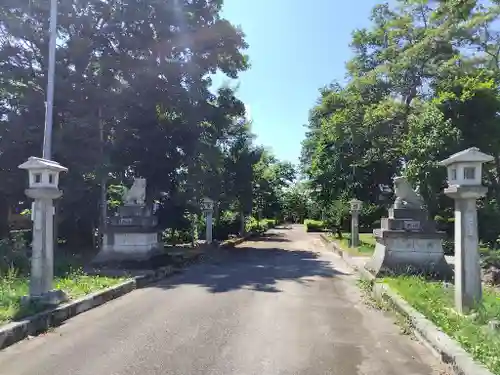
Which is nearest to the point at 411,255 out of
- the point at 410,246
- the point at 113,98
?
the point at 410,246

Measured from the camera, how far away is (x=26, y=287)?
29.9 feet

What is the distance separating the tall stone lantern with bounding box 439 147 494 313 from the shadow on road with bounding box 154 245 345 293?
4.70 metres

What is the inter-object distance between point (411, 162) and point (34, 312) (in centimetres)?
1472

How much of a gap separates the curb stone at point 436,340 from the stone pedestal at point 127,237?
7941 millimetres

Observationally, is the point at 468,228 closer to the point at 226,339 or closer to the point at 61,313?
the point at 226,339

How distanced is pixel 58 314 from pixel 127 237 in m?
7.39

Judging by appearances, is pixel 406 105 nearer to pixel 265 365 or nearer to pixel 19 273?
pixel 19 273

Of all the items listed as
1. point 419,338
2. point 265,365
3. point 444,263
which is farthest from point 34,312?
point 444,263

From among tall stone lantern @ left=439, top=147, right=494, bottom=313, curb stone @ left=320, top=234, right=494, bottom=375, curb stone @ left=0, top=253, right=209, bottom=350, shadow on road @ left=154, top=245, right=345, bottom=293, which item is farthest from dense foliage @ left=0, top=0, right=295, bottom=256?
tall stone lantern @ left=439, top=147, right=494, bottom=313

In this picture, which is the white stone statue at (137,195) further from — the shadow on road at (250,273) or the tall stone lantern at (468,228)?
the tall stone lantern at (468,228)

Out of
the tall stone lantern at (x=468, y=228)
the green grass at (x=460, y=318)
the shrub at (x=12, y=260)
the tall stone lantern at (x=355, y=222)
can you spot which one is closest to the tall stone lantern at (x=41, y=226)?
the shrub at (x=12, y=260)

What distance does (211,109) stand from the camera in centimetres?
2053

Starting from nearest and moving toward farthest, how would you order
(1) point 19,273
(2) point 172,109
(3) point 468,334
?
1. (3) point 468,334
2. (1) point 19,273
3. (2) point 172,109

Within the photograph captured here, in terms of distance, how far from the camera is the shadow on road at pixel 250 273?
11680 millimetres
